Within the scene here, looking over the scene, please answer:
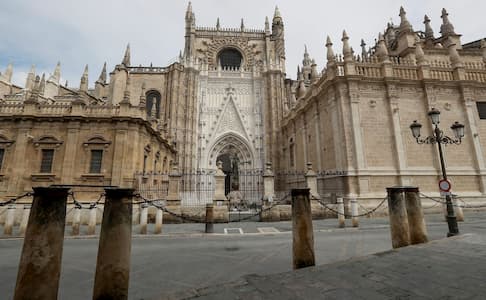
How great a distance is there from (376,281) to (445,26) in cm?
2864

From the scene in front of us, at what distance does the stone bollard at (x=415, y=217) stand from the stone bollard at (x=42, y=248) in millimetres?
6408

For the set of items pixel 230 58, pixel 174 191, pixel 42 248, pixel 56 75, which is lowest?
pixel 42 248

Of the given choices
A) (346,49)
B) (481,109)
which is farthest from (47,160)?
(481,109)

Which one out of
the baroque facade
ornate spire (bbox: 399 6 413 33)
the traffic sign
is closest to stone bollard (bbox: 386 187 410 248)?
the traffic sign

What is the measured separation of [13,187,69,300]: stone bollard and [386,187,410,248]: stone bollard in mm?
5833

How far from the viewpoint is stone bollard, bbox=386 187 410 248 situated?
4914 millimetres

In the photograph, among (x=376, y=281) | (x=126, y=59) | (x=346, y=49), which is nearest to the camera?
(x=376, y=281)

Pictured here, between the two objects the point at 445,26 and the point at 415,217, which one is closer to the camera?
the point at 415,217

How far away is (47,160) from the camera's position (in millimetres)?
13062

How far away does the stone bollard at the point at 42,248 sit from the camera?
7.27 ft

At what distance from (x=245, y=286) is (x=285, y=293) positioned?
530mm

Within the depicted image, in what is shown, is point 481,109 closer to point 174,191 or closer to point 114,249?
point 174,191

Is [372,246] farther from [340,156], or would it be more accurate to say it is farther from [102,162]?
[102,162]

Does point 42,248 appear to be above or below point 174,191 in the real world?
below
